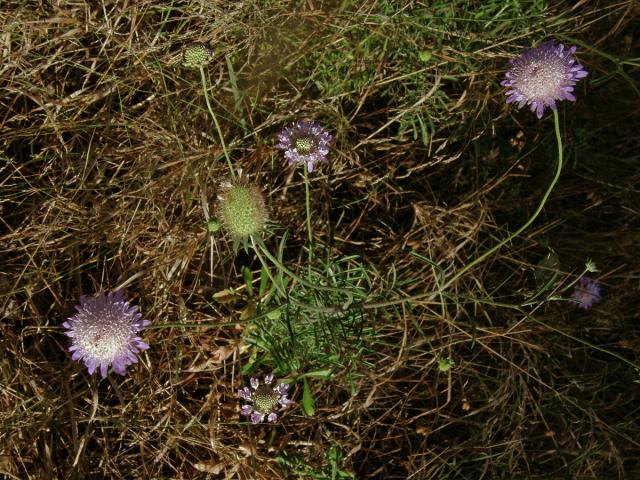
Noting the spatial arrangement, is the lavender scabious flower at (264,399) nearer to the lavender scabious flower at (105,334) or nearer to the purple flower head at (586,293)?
the lavender scabious flower at (105,334)

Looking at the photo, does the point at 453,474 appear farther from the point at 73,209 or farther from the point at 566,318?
the point at 73,209

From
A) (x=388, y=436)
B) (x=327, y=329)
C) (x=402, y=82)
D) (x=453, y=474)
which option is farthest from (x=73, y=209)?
(x=453, y=474)

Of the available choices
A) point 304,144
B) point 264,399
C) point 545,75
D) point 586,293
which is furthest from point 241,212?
point 586,293

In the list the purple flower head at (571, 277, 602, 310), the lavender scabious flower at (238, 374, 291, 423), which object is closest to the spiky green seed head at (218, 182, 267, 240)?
the lavender scabious flower at (238, 374, 291, 423)

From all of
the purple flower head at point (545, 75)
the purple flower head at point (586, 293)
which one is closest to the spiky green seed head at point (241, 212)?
the purple flower head at point (545, 75)

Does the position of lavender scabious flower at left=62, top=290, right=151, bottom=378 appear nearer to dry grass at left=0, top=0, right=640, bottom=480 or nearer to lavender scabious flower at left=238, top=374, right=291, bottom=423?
dry grass at left=0, top=0, right=640, bottom=480

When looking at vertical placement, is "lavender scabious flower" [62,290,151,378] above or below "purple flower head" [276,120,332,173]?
below

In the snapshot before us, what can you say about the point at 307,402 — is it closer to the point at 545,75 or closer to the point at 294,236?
the point at 294,236
